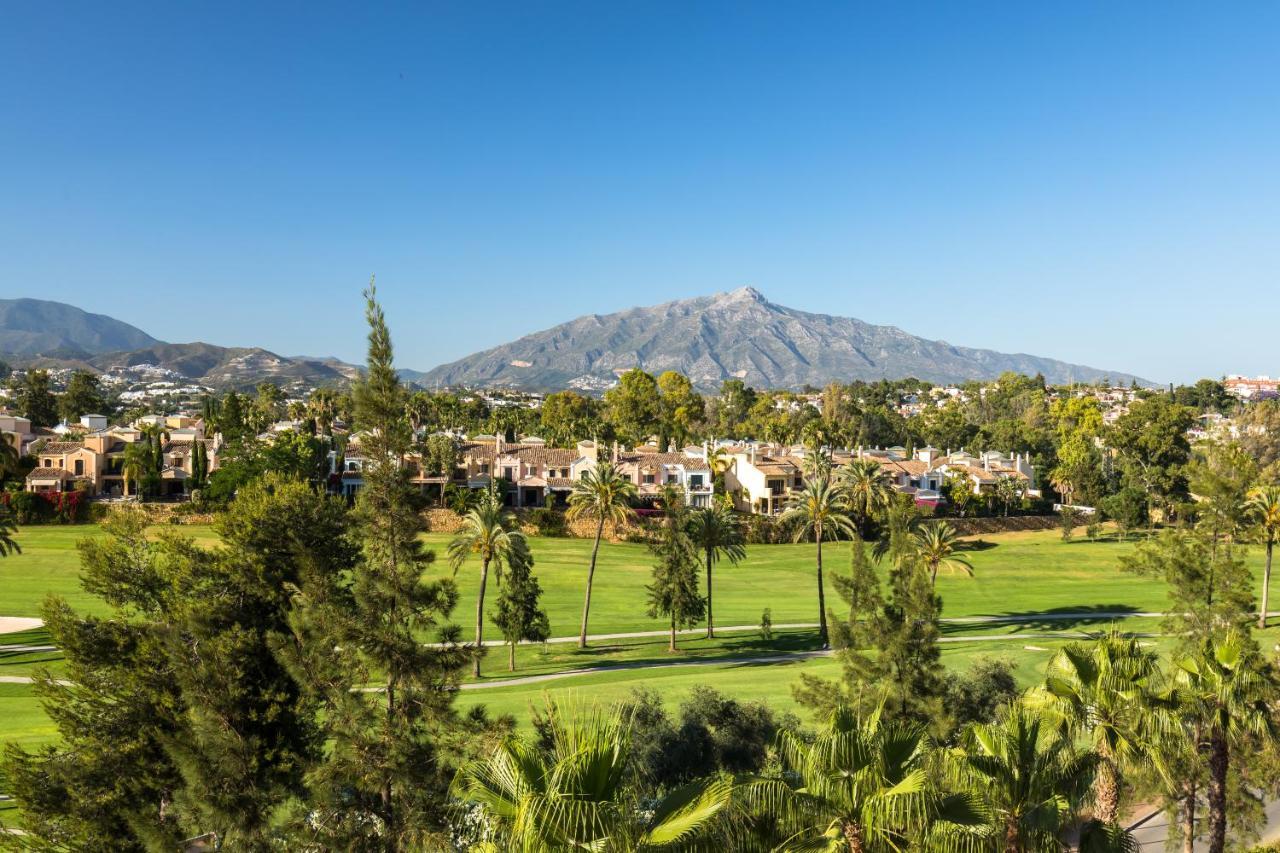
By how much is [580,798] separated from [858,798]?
12.3 ft

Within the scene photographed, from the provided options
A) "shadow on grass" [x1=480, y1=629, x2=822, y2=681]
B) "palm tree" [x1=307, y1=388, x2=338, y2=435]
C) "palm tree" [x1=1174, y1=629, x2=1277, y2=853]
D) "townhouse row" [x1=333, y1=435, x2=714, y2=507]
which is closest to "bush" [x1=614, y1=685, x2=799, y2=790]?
"palm tree" [x1=1174, y1=629, x2=1277, y2=853]

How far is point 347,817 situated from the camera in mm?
12430

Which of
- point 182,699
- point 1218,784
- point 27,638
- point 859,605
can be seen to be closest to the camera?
point 182,699

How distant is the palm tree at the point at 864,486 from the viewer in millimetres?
62781

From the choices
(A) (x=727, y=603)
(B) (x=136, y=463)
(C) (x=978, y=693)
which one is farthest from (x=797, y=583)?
(B) (x=136, y=463)

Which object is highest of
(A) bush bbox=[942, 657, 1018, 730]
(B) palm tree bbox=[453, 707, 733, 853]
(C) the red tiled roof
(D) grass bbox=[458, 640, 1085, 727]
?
(C) the red tiled roof

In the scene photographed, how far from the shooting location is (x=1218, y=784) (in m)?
15.8

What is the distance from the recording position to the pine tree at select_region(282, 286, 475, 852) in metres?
12.1

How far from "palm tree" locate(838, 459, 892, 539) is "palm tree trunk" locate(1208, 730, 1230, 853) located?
45.5 metres

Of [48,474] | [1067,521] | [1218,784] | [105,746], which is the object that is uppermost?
[48,474]

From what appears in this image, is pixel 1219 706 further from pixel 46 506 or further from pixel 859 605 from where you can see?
pixel 46 506

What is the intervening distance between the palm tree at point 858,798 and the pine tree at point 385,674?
206 inches

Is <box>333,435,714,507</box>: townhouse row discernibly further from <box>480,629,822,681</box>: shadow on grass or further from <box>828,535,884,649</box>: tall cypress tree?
<box>828,535,884,649</box>: tall cypress tree

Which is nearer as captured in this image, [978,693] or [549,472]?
[978,693]
